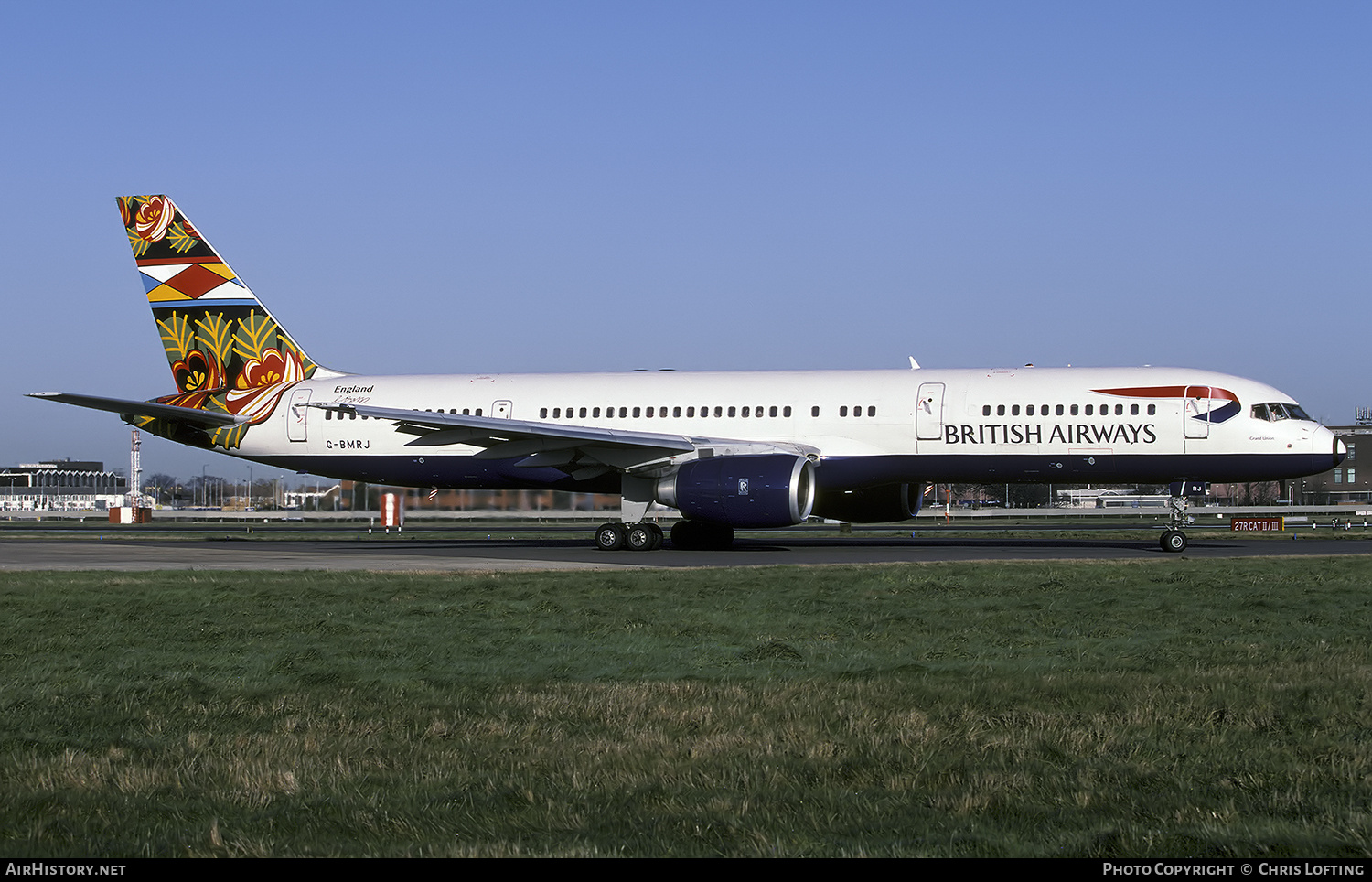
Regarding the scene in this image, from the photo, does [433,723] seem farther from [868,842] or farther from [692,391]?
[692,391]

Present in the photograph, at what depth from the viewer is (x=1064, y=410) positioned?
27.8m

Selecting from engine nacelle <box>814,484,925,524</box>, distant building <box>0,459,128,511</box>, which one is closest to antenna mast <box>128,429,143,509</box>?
distant building <box>0,459,128,511</box>

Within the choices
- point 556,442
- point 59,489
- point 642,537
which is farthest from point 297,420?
point 59,489

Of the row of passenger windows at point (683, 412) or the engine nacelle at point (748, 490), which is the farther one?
the row of passenger windows at point (683, 412)

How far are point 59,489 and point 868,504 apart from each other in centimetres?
16604

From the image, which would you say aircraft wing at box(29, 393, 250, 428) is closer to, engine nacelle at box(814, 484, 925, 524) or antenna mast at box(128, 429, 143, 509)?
engine nacelle at box(814, 484, 925, 524)

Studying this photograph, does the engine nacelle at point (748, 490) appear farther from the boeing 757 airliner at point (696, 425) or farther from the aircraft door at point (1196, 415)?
the aircraft door at point (1196, 415)

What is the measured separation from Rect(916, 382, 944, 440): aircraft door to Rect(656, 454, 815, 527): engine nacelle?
2.84m

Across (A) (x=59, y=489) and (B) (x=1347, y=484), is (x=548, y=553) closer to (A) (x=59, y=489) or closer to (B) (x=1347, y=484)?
(B) (x=1347, y=484)

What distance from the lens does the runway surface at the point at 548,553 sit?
23.8m

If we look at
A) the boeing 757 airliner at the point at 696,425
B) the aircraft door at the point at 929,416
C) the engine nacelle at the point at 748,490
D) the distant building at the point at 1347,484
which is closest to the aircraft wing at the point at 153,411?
the boeing 757 airliner at the point at 696,425

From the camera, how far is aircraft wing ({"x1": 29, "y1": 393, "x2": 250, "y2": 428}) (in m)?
28.0

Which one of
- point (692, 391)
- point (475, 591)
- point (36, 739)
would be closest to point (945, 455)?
point (692, 391)

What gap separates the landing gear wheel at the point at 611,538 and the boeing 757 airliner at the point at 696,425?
0.15 ft
